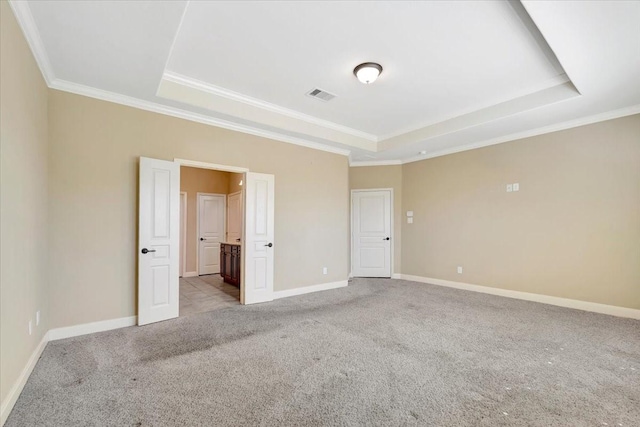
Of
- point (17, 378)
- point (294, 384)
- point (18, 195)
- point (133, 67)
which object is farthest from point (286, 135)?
point (17, 378)

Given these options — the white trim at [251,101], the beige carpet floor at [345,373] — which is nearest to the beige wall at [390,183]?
the white trim at [251,101]

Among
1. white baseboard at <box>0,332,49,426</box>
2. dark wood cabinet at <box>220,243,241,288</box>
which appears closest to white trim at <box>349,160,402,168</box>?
dark wood cabinet at <box>220,243,241,288</box>

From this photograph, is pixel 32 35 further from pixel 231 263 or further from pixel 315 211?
pixel 231 263

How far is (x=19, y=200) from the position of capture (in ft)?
7.25

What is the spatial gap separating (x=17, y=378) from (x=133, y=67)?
2.81 m

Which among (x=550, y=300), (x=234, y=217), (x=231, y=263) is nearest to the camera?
(x=550, y=300)

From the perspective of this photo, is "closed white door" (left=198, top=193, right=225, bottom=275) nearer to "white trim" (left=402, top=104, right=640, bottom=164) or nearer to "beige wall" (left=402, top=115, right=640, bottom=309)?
"beige wall" (left=402, top=115, right=640, bottom=309)

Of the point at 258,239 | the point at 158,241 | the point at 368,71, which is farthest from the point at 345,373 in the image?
the point at 368,71

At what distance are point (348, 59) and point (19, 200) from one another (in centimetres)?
320

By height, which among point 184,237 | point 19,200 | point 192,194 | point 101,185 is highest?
point 192,194

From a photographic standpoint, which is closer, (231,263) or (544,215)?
(544,215)

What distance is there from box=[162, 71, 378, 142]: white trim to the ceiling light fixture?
1.56 metres

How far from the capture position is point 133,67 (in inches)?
115

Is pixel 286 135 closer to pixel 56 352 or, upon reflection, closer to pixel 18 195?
pixel 18 195
